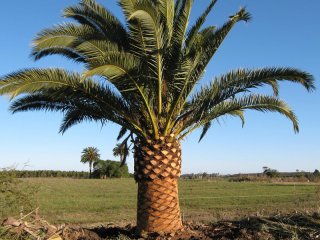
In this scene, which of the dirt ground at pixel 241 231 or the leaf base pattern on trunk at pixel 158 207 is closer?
the dirt ground at pixel 241 231

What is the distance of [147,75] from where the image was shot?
33.9ft

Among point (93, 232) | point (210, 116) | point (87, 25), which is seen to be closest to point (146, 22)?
point (87, 25)

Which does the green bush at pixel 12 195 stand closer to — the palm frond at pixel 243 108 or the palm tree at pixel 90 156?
the palm frond at pixel 243 108

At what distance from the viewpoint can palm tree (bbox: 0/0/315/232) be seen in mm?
10062

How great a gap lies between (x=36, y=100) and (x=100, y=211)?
566 inches

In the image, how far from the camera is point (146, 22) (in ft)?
31.6

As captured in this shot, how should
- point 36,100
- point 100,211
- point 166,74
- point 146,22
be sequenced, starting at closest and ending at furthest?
point 146,22 → point 166,74 → point 36,100 → point 100,211

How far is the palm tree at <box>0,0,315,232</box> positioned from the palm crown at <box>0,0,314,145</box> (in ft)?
0.07

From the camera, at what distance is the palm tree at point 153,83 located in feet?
33.0

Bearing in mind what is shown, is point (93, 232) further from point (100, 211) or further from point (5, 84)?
point (100, 211)

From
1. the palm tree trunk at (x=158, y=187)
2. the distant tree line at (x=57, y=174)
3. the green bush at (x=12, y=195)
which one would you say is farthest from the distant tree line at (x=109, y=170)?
the palm tree trunk at (x=158, y=187)

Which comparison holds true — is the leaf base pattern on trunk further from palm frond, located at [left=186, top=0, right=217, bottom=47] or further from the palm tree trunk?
palm frond, located at [left=186, top=0, right=217, bottom=47]

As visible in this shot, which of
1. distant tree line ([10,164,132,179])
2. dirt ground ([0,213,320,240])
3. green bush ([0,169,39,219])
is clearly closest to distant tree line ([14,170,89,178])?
distant tree line ([10,164,132,179])

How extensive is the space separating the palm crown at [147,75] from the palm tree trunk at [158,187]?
0.41 meters
